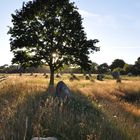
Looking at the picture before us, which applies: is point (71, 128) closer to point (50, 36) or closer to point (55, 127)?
point (55, 127)

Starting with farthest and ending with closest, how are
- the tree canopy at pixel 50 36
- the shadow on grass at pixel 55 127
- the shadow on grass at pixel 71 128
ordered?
1. the tree canopy at pixel 50 36
2. the shadow on grass at pixel 71 128
3. the shadow on grass at pixel 55 127

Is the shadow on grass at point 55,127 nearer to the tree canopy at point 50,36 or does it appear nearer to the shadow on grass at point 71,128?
the shadow on grass at point 71,128

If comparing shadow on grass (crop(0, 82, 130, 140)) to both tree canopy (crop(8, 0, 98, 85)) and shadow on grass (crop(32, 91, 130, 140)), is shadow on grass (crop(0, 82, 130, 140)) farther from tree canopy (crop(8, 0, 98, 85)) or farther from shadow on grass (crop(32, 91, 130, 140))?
tree canopy (crop(8, 0, 98, 85))

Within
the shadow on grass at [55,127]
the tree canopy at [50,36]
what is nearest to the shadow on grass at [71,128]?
the shadow on grass at [55,127]

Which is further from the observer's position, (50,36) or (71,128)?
(50,36)

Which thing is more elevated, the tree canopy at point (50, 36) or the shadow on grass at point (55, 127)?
the tree canopy at point (50, 36)

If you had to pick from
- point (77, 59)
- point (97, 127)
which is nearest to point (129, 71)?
point (77, 59)

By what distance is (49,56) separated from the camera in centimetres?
4409

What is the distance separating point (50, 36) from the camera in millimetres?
44125

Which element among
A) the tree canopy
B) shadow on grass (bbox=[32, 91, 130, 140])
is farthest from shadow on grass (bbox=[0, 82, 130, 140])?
the tree canopy

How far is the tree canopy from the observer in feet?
143

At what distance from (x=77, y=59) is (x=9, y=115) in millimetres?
34863

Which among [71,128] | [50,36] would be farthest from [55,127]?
[50,36]

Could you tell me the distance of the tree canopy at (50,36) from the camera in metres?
43.6
